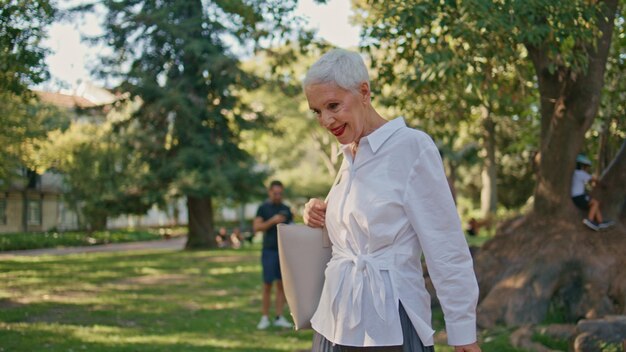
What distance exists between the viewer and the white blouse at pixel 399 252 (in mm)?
2682

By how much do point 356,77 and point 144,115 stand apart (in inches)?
1097

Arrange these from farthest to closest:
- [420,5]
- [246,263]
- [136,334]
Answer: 1. [246,263]
2. [136,334]
3. [420,5]

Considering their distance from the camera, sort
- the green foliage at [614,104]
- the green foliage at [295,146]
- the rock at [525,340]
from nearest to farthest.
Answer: the rock at [525,340] < the green foliage at [614,104] < the green foliage at [295,146]

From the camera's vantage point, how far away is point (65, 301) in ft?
46.3

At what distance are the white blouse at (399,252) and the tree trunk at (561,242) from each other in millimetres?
7450

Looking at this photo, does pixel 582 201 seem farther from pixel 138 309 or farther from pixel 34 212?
pixel 34 212

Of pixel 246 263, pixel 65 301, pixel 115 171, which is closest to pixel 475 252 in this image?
pixel 65 301

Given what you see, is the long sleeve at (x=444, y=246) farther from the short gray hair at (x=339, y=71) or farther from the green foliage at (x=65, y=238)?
the green foliage at (x=65, y=238)

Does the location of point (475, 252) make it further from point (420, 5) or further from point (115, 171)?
point (115, 171)

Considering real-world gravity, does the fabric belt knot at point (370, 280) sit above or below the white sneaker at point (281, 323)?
above

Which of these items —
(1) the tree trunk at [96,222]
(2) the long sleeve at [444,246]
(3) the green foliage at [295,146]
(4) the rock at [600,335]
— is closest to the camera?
(2) the long sleeve at [444,246]

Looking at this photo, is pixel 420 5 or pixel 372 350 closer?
pixel 372 350

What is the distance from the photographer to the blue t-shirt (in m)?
11.3

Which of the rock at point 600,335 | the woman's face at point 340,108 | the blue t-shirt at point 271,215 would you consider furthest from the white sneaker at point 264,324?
the woman's face at point 340,108
